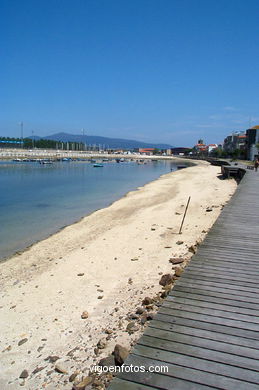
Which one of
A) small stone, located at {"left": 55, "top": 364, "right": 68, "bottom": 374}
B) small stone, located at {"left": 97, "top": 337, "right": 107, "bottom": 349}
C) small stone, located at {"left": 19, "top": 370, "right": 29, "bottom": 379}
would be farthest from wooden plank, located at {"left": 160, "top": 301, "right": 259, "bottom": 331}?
small stone, located at {"left": 19, "top": 370, "right": 29, "bottom": 379}

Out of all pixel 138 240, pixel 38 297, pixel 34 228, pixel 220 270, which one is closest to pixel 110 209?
pixel 34 228

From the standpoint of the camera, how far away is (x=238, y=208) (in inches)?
524

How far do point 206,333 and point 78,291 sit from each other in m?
5.03

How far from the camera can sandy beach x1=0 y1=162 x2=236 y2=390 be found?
18.5 feet

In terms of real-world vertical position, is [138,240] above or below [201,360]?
below

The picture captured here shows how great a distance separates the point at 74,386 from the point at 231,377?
2488 mm

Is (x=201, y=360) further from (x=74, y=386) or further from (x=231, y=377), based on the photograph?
(x=74, y=386)

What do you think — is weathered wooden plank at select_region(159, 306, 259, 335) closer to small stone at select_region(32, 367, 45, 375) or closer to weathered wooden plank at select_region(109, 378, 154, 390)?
weathered wooden plank at select_region(109, 378, 154, 390)

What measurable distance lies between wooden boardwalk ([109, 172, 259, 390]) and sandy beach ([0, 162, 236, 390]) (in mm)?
Answer: 1410

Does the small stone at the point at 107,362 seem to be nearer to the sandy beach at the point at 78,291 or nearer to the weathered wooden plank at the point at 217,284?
the sandy beach at the point at 78,291

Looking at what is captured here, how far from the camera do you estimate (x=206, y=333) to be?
4.41 metres

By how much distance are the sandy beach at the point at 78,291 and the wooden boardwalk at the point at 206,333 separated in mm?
1410

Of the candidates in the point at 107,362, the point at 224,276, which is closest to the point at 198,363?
the point at 107,362

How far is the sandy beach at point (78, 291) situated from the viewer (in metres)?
5.63
